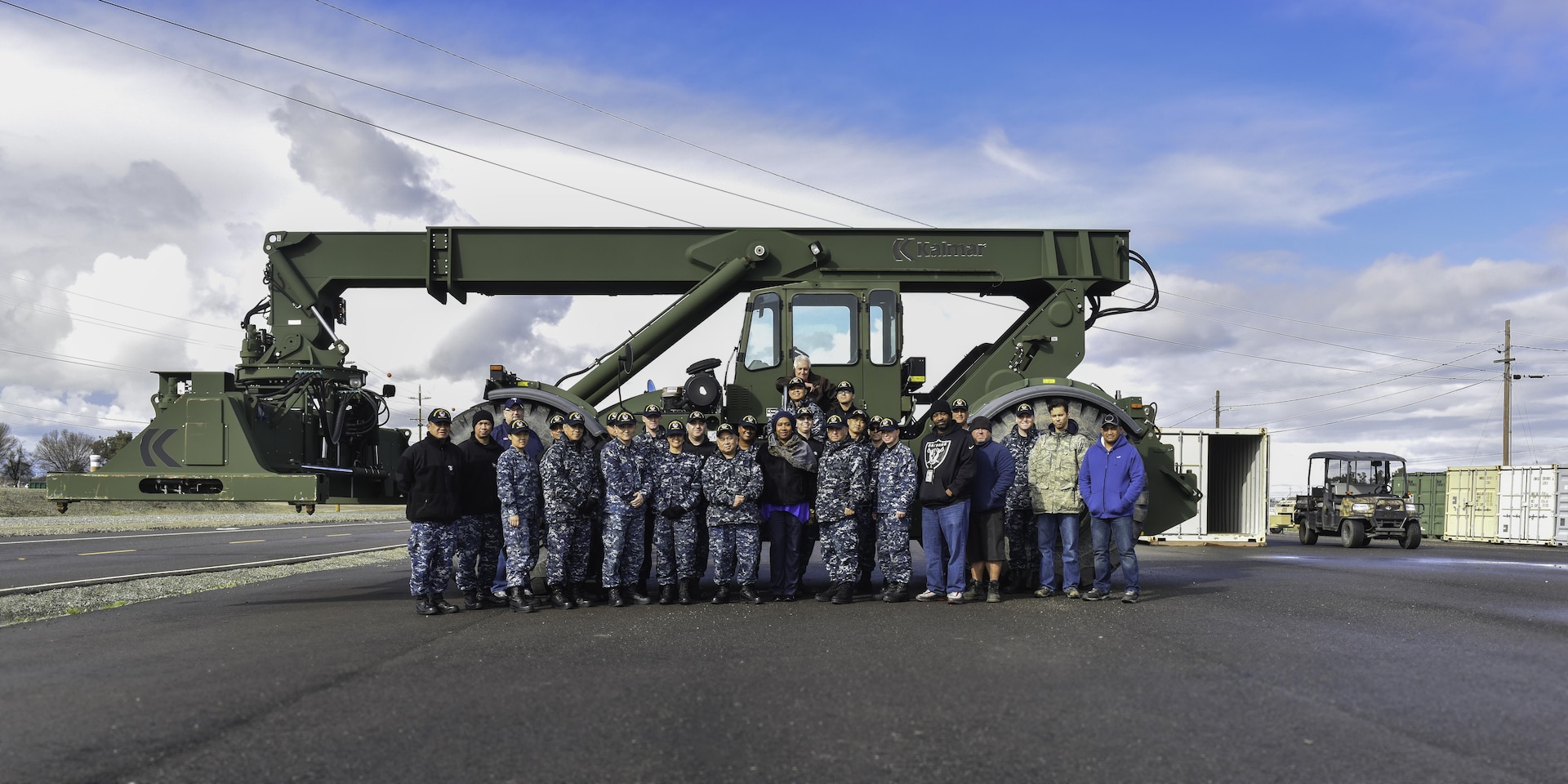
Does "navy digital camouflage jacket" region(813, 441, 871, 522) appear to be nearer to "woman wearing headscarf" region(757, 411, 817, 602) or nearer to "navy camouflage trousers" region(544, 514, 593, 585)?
"woman wearing headscarf" region(757, 411, 817, 602)

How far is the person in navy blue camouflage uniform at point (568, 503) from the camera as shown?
32.4 feet

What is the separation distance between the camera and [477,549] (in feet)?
33.1

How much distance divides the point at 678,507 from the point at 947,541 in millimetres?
2661

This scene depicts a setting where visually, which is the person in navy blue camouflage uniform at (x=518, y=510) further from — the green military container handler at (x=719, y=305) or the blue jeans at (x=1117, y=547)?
the blue jeans at (x=1117, y=547)

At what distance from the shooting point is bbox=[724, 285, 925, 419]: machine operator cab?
11.0 metres

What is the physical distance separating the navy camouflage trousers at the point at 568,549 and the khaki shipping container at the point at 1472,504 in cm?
3183

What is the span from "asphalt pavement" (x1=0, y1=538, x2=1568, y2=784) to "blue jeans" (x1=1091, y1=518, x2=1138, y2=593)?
731mm

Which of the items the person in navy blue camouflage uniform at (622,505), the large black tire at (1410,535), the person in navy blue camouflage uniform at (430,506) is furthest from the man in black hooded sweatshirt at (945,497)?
the large black tire at (1410,535)

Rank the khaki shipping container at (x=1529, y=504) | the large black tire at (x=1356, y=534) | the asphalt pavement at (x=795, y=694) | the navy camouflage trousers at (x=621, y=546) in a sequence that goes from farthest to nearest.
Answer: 1. the khaki shipping container at (x=1529, y=504)
2. the large black tire at (x=1356, y=534)
3. the navy camouflage trousers at (x=621, y=546)
4. the asphalt pavement at (x=795, y=694)

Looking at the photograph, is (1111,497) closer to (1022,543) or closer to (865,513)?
(1022,543)

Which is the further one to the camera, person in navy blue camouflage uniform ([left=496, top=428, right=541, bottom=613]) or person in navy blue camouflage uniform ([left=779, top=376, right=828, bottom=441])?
person in navy blue camouflage uniform ([left=779, top=376, right=828, bottom=441])

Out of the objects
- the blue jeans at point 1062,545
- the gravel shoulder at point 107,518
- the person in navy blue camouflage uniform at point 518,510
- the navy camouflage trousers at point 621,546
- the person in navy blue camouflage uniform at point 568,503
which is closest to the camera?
the person in navy blue camouflage uniform at point 518,510

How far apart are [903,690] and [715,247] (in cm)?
667

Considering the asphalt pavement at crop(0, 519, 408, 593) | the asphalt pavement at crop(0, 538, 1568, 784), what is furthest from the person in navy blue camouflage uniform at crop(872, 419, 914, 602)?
the asphalt pavement at crop(0, 519, 408, 593)
